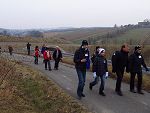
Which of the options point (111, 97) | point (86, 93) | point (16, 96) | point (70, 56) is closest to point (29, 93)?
point (16, 96)

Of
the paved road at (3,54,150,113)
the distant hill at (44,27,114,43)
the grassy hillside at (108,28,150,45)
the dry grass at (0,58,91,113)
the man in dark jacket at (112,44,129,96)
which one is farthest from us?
the distant hill at (44,27,114,43)

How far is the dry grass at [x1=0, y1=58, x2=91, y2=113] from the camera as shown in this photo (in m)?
10.6

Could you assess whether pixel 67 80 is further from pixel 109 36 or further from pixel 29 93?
pixel 109 36

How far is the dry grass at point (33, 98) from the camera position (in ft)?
34.9

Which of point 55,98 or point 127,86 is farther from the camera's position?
point 127,86

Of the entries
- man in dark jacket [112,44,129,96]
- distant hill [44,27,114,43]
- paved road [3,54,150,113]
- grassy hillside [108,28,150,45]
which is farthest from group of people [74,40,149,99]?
distant hill [44,27,114,43]

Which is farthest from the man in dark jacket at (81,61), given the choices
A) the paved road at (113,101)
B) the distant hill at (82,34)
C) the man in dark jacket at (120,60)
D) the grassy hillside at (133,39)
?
the distant hill at (82,34)

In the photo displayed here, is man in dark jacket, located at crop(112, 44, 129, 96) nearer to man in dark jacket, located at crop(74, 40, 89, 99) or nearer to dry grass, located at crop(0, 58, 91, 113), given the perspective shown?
man in dark jacket, located at crop(74, 40, 89, 99)

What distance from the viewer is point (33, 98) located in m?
12.3

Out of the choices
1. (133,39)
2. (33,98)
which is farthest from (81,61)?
(133,39)

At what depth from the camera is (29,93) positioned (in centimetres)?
1322

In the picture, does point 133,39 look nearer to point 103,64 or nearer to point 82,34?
point 82,34

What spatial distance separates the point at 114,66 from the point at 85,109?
10.4 feet

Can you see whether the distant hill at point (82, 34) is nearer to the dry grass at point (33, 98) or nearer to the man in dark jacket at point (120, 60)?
the dry grass at point (33, 98)
